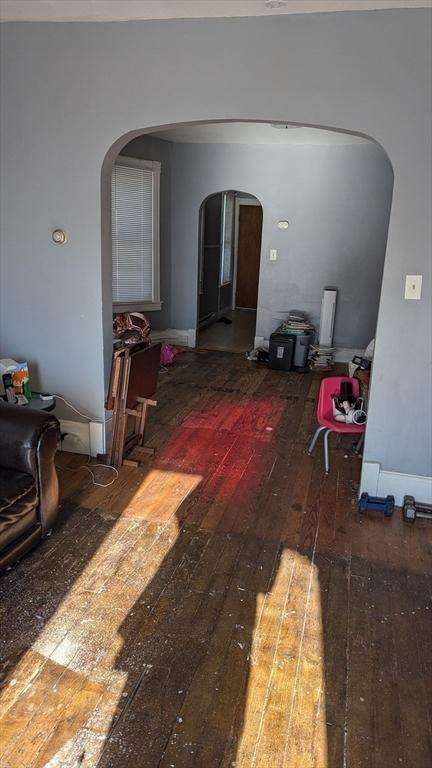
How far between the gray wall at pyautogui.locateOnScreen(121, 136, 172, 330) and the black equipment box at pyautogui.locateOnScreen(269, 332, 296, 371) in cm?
163

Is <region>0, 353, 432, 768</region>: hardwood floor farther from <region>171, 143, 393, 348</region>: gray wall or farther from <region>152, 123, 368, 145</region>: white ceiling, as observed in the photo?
<region>152, 123, 368, 145</region>: white ceiling

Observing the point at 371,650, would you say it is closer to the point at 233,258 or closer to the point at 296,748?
the point at 296,748

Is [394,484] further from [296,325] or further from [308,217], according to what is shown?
[308,217]

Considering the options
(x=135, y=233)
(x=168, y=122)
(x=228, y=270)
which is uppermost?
(x=168, y=122)

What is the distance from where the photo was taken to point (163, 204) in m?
6.61

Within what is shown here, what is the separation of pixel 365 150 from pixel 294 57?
3.62 m

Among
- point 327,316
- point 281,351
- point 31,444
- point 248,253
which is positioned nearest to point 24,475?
point 31,444

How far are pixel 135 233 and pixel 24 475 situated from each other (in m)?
4.33

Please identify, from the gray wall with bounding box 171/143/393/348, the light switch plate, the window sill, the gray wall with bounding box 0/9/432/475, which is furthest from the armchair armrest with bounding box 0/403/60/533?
the gray wall with bounding box 171/143/393/348

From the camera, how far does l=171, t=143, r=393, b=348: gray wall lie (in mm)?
6164

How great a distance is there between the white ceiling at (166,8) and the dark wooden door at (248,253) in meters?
7.19

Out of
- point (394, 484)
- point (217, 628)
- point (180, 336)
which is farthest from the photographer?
point (180, 336)

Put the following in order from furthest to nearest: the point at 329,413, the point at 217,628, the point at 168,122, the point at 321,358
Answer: the point at 321,358, the point at 329,413, the point at 168,122, the point at 217,628

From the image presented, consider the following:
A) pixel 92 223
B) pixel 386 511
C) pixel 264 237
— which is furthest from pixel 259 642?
pixel 264 237
